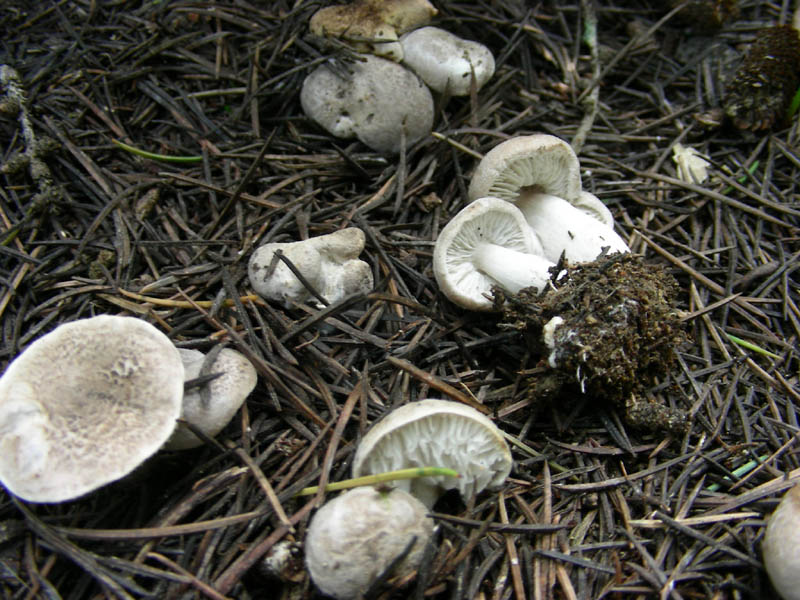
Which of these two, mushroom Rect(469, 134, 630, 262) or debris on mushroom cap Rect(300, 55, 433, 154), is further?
debris on mushroom cap Rect(300, 55, 433, 154)

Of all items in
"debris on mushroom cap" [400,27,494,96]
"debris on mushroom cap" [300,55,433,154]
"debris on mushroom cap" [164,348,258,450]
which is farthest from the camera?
"debris on mushroom cap" [400,27,494,96]

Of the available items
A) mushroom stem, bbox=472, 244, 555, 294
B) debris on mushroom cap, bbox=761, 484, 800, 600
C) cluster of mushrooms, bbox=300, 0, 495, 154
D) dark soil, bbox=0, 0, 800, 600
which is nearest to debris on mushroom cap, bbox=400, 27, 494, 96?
cluster of mushrooms, bbox=300, 0, 495, 154

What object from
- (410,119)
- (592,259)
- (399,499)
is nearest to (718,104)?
(592,259)

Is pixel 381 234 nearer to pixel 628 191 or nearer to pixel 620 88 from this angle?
pixel 628 191

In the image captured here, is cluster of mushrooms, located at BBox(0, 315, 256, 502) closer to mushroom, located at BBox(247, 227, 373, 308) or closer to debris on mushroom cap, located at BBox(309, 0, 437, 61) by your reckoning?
mushroom, located at BBox(247, 227, 373, 308)

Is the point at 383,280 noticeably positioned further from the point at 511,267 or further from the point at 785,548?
the point at 785,548

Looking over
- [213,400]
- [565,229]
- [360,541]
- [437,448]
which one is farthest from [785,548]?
[213,400]

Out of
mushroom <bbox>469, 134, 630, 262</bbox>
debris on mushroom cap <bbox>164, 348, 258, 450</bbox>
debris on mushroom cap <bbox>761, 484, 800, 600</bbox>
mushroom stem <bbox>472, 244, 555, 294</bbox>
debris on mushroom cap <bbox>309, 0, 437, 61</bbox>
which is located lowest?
debris on mushroom cap <bbox>761, 484, 800, 600</bbox>
